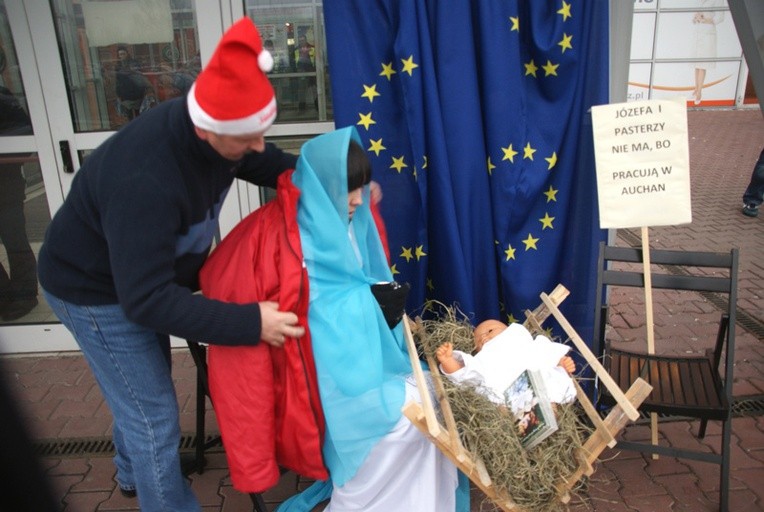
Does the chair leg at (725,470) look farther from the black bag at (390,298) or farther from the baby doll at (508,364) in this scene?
the black bag at (390,298)

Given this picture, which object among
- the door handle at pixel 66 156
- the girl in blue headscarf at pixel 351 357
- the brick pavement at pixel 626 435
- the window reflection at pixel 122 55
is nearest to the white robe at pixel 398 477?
the girl in blue headscarf at pixel 351 357

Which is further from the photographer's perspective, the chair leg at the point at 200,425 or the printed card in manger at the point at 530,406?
the chair leg at the point at 200,425

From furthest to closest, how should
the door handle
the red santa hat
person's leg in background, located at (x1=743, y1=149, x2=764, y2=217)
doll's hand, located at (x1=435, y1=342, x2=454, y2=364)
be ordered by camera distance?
person's leg in background, located at (x1=743, y1=149, x2=764, y2=217)
the door handle
doll's hand, located at (x1=435, y1=342, x2=454, y2=364)
the red santa hat

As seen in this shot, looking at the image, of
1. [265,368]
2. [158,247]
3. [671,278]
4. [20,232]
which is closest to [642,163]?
[671,278]

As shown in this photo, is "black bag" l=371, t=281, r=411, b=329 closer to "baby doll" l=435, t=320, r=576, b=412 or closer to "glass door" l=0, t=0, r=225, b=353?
"baby doll" l=435, t=320, r=576, b=412

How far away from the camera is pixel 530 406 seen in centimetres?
226

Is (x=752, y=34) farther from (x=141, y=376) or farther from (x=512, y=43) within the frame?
(x=141, y=376)

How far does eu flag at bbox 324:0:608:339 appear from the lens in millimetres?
2695

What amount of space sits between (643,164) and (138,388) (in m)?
2.36

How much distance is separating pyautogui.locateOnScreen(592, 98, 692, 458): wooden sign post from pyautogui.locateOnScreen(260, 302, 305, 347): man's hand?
1.58 meters

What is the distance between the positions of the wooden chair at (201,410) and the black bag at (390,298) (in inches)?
31.7

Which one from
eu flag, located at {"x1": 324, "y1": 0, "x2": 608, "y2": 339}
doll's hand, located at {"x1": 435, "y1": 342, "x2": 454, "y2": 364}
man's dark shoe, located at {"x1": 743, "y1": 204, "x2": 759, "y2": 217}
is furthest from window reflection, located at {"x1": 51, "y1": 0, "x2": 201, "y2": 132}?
man's dark shoe, located at {"x1": 743, "y1": 204, "x2": 759, "y2": 217}

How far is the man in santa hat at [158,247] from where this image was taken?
5.53 feet

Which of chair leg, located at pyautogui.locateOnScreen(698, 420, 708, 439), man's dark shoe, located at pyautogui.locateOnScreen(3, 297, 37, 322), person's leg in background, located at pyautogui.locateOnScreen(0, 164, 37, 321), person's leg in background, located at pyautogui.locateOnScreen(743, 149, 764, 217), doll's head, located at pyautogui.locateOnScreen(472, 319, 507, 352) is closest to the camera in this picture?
doll's head, located at pyautogui.locateOnScreen(472, 319, 507, 352)
